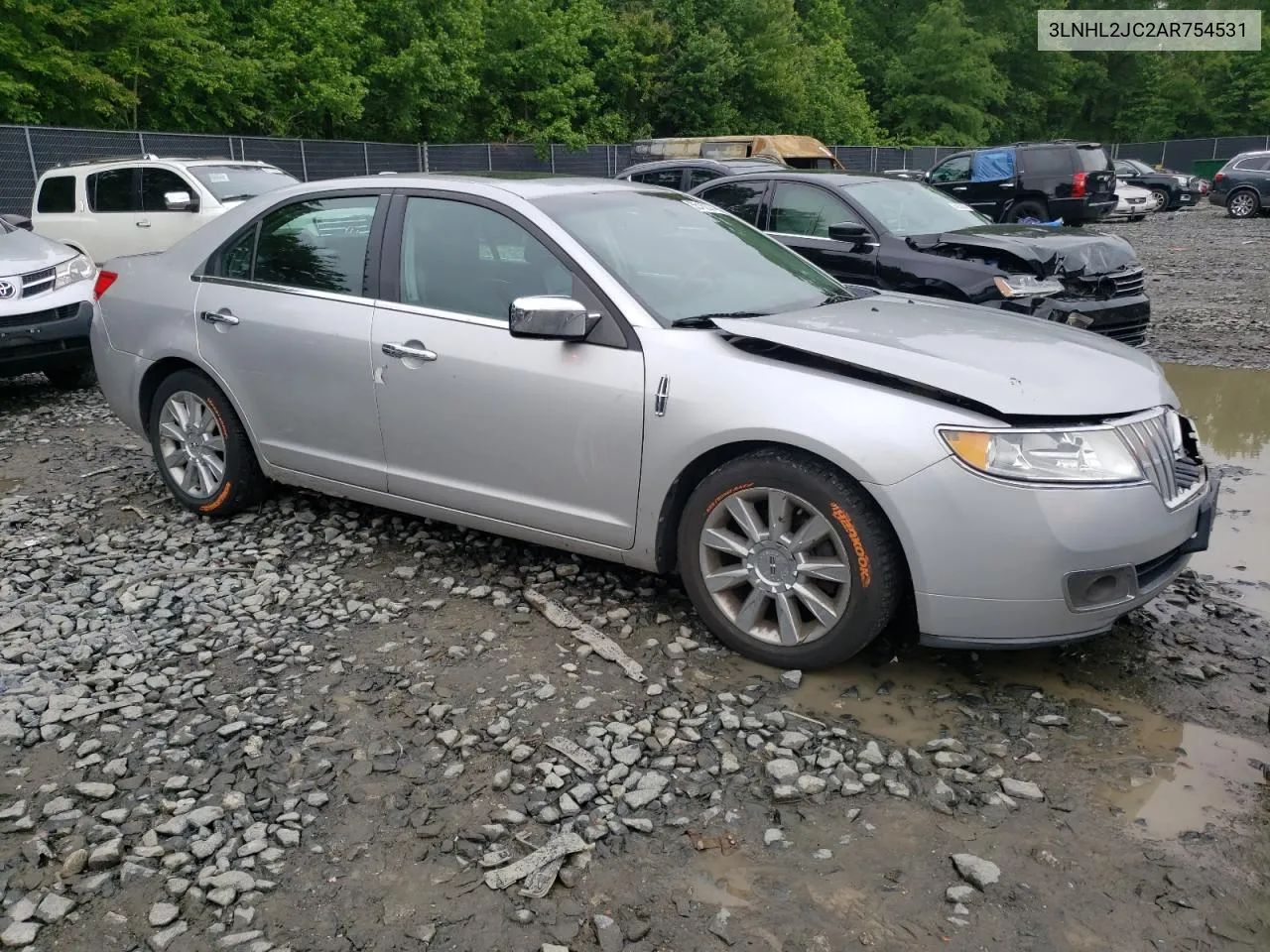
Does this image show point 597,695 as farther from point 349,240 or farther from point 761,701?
point 349,240

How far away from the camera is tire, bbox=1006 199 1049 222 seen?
65.6 feet

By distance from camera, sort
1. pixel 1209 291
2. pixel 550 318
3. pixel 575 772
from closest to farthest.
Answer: pixel 575 772
pixel 550 318
pixel 1209 291

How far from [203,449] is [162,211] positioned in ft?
25.3

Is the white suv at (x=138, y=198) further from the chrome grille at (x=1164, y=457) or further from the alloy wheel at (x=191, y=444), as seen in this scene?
the chrome grille at (x=1164, y=457)

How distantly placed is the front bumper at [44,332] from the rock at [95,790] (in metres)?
5.44

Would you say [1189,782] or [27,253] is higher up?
[27,253]

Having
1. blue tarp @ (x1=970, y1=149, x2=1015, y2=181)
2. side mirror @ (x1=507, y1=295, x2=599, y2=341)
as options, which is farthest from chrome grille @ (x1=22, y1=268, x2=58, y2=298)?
blue tarp @ (x1=970, y1=149, x2=1015, y2=181)

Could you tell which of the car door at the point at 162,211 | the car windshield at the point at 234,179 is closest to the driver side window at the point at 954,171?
the car windshield at the point at 234,179

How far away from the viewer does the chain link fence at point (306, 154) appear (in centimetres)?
1780

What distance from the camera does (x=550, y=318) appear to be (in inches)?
151

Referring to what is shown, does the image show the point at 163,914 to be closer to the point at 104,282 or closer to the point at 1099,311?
the point at 104,282

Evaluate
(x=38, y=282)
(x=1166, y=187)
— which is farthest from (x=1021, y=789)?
(x=1166, y=187)

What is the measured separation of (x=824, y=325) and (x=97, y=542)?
11.7ft

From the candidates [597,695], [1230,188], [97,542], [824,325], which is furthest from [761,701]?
[1230,188]
